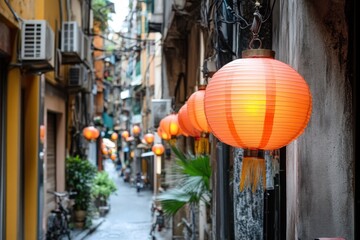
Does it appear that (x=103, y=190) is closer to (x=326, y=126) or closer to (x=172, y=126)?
(x=172, y=126)

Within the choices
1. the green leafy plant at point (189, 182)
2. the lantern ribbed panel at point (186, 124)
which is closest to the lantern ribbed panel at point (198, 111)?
the lantern ribbed panel at point (186, 124)

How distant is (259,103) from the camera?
3.48 metres

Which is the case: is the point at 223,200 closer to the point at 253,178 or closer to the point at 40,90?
the point at 253,178

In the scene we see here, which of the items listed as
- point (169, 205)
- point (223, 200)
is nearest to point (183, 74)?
Result: point (169, 205)

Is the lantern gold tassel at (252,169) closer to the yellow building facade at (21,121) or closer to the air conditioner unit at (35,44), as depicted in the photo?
the yellow building facade at (21,121)

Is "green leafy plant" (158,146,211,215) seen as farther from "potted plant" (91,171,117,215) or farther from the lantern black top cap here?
"potted plant" (91,171,117,215)

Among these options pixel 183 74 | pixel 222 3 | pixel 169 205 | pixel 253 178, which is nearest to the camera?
pixel 253 178

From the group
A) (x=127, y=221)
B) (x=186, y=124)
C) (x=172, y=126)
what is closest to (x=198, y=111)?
(x=186, y=124)

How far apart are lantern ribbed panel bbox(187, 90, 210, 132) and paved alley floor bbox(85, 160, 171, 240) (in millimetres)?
10685

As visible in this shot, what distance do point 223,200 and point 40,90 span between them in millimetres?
6137

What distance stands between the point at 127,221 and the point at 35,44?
13411mm

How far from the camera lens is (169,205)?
9.07 metres

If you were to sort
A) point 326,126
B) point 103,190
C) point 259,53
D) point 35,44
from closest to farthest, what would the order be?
point 259,53 → point 326,126 → point 35,44 → point 103,190

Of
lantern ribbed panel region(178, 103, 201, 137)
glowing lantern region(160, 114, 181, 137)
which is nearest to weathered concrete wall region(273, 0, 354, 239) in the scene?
lantern ribbed panel region(178, 103, 201, 137)
